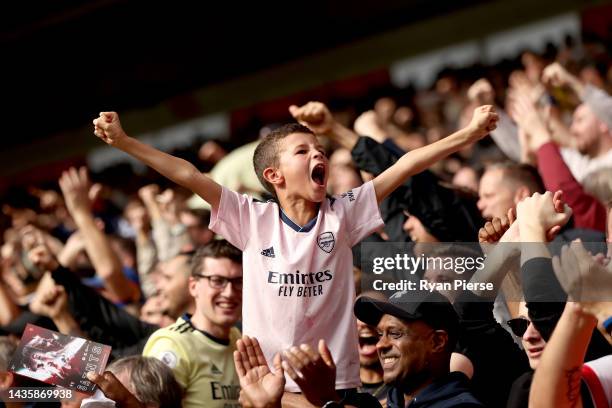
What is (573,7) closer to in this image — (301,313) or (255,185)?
(255,185)

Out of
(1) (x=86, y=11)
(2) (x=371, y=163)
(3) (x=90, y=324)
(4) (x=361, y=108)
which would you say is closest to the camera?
(2) (x=371, y=163)

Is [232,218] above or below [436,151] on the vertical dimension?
below

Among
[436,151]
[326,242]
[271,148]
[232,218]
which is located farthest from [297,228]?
[436,151]

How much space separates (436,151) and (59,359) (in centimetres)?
144

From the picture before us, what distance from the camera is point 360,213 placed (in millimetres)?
3455

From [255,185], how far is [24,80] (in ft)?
26.3

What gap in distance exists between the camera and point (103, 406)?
3.56 meters

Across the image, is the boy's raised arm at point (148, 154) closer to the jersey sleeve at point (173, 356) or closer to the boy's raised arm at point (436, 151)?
the boy's raised arm at point (436, 151)

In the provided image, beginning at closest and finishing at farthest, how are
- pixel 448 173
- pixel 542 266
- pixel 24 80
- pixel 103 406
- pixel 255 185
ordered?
pixel 542 266
pixel 103 406
pixel 255 185
pixel 448 173
pixel 24 80

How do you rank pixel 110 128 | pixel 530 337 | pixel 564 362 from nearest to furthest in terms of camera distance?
pixel 564 362 < pixel 530 337 < pixel 110 128

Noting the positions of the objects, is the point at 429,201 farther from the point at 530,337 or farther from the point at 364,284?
the point at 530,337

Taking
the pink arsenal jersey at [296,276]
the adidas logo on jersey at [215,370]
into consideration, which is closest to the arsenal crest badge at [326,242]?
the pink arsenal jersey at [296,276]

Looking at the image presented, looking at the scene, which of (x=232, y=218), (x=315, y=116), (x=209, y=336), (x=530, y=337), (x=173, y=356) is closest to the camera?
(x=530, y=337)

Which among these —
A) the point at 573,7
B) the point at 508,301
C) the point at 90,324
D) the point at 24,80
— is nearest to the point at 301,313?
the point at 508,301
